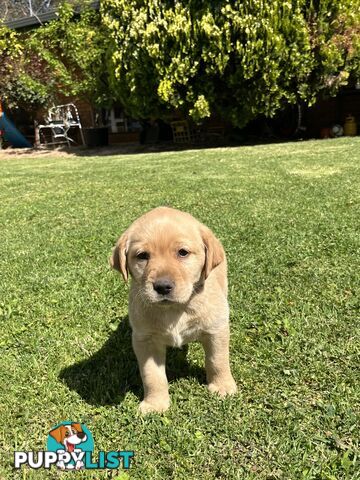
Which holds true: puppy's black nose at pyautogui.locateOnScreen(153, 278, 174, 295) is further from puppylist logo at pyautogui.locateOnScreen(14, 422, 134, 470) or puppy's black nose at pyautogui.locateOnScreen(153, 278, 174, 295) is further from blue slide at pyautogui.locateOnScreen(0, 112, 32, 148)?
blue slide at pyautogui.locateOnScreen(0, 112, 32, 148)

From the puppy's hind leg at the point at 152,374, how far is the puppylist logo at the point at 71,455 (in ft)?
1.10

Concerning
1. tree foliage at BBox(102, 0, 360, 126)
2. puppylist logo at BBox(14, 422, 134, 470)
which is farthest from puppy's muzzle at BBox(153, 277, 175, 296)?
tree foliage at BBox(102, 0, 360, 126)

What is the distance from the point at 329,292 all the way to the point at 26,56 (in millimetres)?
19568

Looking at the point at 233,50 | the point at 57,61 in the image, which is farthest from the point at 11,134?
the point at 233,50

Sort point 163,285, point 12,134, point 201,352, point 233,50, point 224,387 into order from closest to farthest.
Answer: point 163,285
point 224,387
point 201,352
point 233,50
point 12,134

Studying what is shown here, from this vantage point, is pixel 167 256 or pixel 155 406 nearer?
pixel 167 256

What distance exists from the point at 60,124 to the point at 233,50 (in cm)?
955

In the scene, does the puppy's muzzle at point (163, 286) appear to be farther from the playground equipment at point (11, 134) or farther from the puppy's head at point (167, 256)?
the playground equipment at point (11, 134)

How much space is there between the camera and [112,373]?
2.89 metres

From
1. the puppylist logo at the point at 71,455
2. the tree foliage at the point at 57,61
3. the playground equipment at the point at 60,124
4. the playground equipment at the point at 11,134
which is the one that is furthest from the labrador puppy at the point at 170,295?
the playground equipment at the point at 11,134

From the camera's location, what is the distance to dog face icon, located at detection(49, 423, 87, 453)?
2303 mm

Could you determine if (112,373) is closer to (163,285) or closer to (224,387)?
(224,387)

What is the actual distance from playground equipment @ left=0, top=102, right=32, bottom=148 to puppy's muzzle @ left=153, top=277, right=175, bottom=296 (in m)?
20.0

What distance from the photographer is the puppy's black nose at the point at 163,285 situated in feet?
7.01
